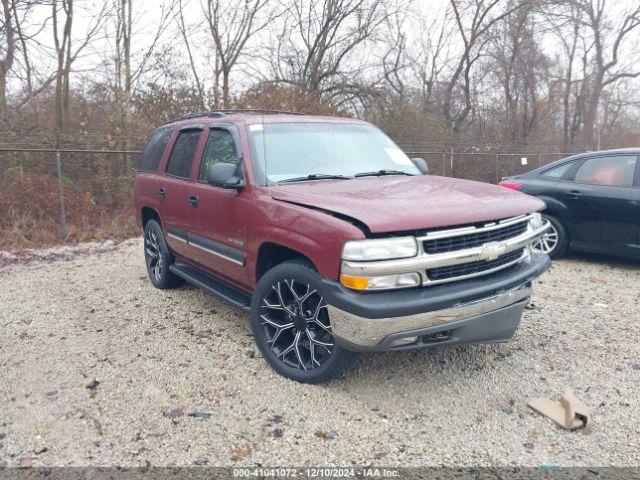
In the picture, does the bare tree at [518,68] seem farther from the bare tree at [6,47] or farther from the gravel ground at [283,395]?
the gravel ground at [283,395]

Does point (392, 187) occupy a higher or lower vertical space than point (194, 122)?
lower

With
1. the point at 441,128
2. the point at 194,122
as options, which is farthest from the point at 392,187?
the point at 441,128

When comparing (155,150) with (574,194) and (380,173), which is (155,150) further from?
(574,194)

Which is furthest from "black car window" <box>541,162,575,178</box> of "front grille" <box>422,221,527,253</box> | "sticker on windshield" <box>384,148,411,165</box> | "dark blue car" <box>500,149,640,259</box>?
"front grille" <box>422,221,527,253</box>

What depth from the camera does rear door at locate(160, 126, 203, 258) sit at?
494 cm

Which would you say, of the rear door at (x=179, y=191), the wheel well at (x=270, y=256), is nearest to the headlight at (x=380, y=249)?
the wheel well at (x=270, y=256)

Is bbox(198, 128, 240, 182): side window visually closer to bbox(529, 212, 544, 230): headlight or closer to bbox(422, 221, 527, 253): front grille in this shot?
bbox(422, 221, 527, 253): front grille

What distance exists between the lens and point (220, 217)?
428cm

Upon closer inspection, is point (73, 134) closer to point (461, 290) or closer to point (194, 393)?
point (194, 393)

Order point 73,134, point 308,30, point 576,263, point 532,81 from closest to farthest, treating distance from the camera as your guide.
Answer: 1. point 576,263
2. point 73,134
3. point 308,30
4. point 532,81

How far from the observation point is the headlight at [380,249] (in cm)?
294

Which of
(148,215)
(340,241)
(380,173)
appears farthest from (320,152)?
(148,215)

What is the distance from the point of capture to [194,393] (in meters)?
3.48

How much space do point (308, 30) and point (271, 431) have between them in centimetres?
1633
